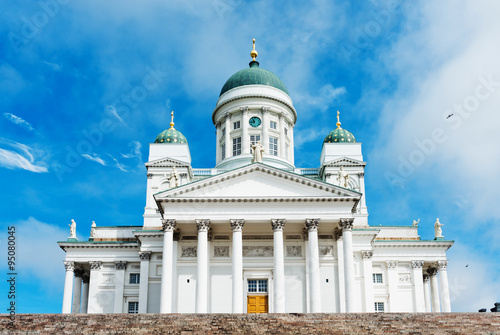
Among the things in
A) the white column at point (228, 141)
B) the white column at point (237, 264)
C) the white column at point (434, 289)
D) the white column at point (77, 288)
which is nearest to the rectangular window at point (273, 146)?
the white column at point (228, 141)

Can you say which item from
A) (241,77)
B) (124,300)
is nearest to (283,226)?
(124,300)

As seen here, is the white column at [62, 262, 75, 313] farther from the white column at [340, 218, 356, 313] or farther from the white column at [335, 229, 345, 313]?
the white column at [340, 218, 356, 313]

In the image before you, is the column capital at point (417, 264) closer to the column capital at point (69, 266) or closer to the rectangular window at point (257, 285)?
the rectangular window at point (257, 285)

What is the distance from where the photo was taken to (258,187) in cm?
3722

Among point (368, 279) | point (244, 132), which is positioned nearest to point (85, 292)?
point (244, 132)

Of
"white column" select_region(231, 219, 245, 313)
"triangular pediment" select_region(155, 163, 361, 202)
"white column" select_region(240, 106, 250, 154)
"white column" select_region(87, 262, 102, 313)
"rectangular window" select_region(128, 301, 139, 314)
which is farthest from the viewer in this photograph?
"white column" select_region(240, 106, 250, 154)

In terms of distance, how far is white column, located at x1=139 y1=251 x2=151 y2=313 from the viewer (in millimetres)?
42125

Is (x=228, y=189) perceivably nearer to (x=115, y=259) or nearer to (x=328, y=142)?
(x=115, y=259)

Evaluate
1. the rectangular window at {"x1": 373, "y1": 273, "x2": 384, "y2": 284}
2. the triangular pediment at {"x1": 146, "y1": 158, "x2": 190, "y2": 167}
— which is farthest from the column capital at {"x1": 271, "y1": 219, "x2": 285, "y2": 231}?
the triangular pediment at {"x1": 146, "y1": 158, "x2": 190, "y2": 167}

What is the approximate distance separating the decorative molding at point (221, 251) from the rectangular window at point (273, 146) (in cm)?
1474

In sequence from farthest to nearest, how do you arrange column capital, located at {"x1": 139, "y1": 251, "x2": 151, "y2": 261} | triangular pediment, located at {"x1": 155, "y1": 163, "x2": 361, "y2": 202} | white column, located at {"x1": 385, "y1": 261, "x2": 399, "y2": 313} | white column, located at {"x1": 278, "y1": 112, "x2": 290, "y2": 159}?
white column, located at {"x1": 278, "y1": 112, "x2": 290, "y2": 159}, white column, located at {"x1": 385, "y1": 261, "x2": 399, "y2": 313}, column capital, located at {"x1": 139, "y1": 251, "x2": 151, "y2": 261}, triangular pediment, located at {"x1": 155, "y1": 163, "x2": 361, "y2": 202}

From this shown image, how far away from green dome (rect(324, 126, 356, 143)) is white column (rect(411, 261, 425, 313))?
12.3 metres

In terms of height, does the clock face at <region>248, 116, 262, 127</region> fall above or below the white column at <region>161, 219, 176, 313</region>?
above

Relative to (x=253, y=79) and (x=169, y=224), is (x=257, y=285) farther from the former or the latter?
(x=253, y=79)
